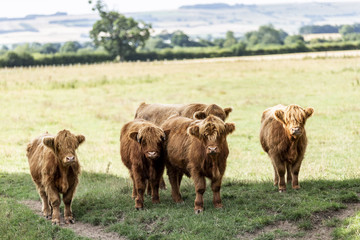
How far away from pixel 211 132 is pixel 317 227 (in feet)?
6.97

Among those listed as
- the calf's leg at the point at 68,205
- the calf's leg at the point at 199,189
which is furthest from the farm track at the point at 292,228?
the calf's leg at the point at 199,189

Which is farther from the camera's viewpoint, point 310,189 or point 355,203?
point 310,189

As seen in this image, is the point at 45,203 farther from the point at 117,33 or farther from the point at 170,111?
the point at 117,33

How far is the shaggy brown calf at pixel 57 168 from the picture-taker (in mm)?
8352

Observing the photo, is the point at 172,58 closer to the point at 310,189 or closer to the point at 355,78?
the point at 355,78

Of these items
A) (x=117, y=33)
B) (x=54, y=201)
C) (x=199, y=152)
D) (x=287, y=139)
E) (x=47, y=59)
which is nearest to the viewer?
(x=199, y=152)

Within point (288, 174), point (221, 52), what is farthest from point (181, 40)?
point (288, 174)

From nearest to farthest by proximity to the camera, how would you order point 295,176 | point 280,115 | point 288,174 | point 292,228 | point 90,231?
1. point 292,228
2. point 90,231
3. point 280,115
4. point 295,176
5. point 288,174

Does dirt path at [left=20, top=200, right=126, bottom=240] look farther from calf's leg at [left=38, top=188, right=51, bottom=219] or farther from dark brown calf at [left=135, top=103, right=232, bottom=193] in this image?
dark brown calf at [left=135, top=103, right=232, bottom=193]

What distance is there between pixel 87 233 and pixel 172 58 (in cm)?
8291

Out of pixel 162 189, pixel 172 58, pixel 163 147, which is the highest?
pixel 163 147

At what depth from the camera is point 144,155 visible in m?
8.95

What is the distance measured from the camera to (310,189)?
952 centimetres

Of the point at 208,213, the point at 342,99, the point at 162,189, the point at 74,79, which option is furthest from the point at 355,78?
the point at 208,213
